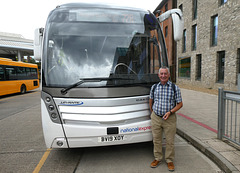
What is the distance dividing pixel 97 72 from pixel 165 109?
4.24ft

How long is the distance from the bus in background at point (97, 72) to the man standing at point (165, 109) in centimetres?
19

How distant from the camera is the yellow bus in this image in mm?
13523

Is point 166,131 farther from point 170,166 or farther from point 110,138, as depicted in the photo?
point 110,138

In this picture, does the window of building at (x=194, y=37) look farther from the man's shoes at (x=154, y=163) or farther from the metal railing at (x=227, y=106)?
the man's shoes at (x=154, y=163)

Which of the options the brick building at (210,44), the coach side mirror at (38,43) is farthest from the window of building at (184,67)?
the coach side mirror at (38,43)

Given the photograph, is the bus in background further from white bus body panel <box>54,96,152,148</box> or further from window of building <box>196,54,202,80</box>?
window of building <box>196,54,202,80</box>

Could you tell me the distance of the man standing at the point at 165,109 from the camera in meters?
2.96

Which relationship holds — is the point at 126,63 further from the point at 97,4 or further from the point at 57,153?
the point at 57,153

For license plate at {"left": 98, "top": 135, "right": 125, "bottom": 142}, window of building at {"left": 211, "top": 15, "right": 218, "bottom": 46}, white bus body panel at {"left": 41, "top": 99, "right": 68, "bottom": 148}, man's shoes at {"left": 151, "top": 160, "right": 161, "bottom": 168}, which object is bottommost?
man's shoes at {"left": 151, "top": 160, "right": 161, "bottom": 168}

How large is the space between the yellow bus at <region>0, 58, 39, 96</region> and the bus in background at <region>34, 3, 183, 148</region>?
12.0m

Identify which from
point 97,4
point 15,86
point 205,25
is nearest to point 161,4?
point 205,25

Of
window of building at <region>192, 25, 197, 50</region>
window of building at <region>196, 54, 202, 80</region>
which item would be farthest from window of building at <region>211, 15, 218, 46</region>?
window of building at <region>192, 25, 197, 50</region>

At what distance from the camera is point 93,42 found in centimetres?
329

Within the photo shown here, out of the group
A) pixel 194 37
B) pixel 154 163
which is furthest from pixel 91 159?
pixel 194 37
